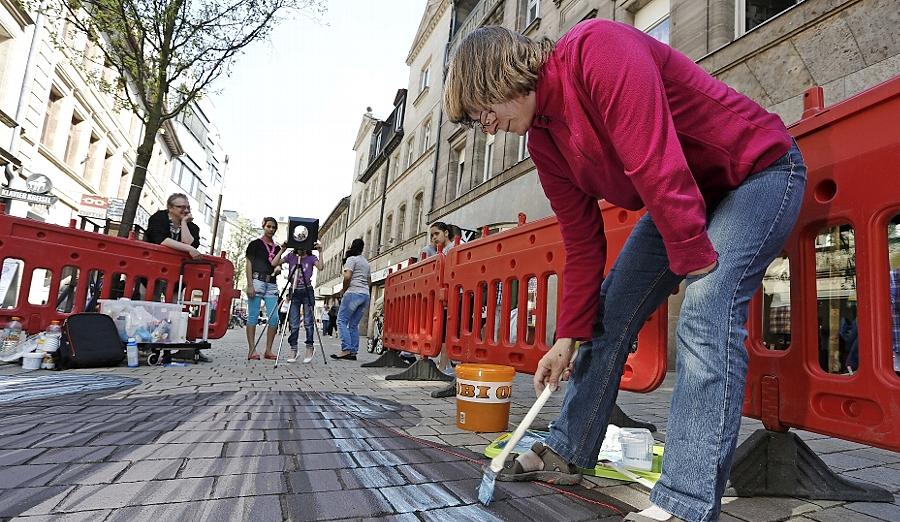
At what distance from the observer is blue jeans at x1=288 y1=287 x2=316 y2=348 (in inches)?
261

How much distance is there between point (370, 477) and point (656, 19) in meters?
10.0

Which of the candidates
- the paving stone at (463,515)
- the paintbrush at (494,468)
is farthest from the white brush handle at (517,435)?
the paving stone at (463,515)

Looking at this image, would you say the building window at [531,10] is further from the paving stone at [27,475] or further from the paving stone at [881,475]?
the paving stone at [27,475]

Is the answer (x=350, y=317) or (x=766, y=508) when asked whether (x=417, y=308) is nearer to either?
(x=350, y=317)

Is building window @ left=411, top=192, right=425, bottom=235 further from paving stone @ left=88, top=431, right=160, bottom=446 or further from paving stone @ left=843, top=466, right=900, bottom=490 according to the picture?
paving stone @ left=843, top=466, right=900, bottom=490

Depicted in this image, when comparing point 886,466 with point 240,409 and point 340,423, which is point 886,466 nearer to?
point 340,423

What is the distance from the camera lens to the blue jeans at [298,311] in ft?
21.7

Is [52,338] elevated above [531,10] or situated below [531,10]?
below

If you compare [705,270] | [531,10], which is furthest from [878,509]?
[531,10]

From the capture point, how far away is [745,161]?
137 cm

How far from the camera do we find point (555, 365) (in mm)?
1668

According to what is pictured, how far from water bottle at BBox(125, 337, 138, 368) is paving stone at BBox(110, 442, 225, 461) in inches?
133

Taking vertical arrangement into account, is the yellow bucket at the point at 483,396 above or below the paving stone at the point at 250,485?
above

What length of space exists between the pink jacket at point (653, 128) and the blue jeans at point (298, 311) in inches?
222
